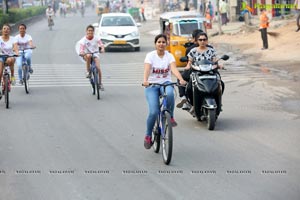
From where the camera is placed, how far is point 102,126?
507 inches

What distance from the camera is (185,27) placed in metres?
24.4

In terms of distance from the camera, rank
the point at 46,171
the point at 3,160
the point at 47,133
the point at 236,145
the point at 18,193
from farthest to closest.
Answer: the point at 47,133
the point at 236,145
the point at 3,160
the point at 46,171
the point at 18,193

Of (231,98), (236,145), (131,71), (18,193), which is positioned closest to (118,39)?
(131,71)

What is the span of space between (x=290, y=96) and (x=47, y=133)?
6.43 meters

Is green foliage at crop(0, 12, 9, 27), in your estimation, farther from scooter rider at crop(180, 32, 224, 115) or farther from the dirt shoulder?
scooter rider at crop(180, 32, 224, 115)

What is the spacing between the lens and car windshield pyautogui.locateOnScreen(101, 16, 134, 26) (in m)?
32.6

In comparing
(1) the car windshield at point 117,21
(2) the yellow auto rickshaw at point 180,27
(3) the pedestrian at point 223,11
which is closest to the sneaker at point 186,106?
(2) the yellow auto rickshaw at point 180,27

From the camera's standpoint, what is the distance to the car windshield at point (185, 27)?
2428 cm

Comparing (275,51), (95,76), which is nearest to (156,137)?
(95,76)

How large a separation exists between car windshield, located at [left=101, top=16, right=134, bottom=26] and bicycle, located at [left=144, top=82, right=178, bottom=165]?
22.5 meters

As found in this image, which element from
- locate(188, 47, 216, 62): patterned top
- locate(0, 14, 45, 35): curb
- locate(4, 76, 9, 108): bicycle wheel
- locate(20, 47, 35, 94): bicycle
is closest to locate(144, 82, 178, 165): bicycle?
locate(188, 47, 216, 62): patterned top

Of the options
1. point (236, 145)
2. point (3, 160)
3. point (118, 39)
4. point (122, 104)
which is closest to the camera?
point (3, 160)

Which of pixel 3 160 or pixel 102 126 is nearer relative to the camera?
pixel 3 160

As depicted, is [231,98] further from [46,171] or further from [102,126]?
Answer: [46,171]
